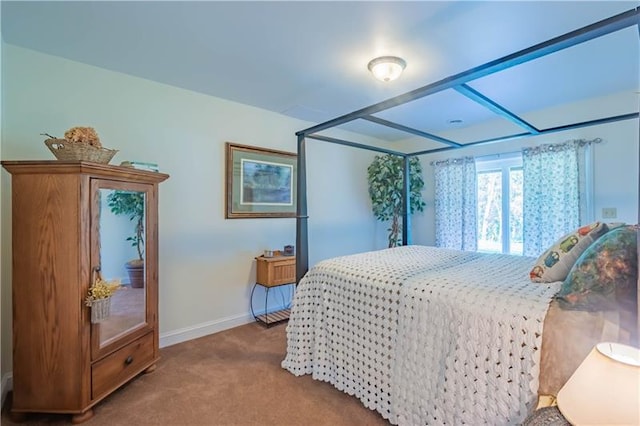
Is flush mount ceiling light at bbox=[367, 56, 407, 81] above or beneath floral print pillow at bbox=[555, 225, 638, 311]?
above

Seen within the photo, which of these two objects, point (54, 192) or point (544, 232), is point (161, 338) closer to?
point (54, 192)

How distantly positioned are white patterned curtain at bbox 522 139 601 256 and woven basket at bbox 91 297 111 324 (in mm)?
3847

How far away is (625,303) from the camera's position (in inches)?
41.9

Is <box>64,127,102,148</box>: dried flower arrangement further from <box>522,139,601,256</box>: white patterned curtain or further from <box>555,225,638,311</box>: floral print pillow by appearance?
<box>522,139,601,256</box>: white patterned curtain

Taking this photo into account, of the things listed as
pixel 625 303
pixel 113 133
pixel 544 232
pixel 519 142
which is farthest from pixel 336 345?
pixel 519 142

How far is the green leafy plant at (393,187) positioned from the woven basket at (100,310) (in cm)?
331

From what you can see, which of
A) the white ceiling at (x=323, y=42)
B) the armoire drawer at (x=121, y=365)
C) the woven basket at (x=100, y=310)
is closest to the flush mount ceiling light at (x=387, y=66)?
the white ceiling at (x=323, y=42)

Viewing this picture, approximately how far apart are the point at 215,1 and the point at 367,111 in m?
1.03

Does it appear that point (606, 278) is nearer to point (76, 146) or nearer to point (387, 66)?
point (387, 66)

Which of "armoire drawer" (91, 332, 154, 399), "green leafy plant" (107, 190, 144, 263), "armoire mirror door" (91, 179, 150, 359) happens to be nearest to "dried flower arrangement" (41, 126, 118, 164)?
"armoire mirror door" (91, 179, 150, 359)

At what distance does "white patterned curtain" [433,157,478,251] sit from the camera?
3793mm

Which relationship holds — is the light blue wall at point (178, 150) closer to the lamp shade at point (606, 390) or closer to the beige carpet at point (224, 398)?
the beige carpet at point (224, 398)

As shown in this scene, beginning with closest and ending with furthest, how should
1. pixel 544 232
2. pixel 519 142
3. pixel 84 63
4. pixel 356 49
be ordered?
1. pixel 356 49
2. pixel 84 63
3. pixel 544 232
4. pixel 519 142

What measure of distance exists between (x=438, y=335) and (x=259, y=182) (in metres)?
2.40
